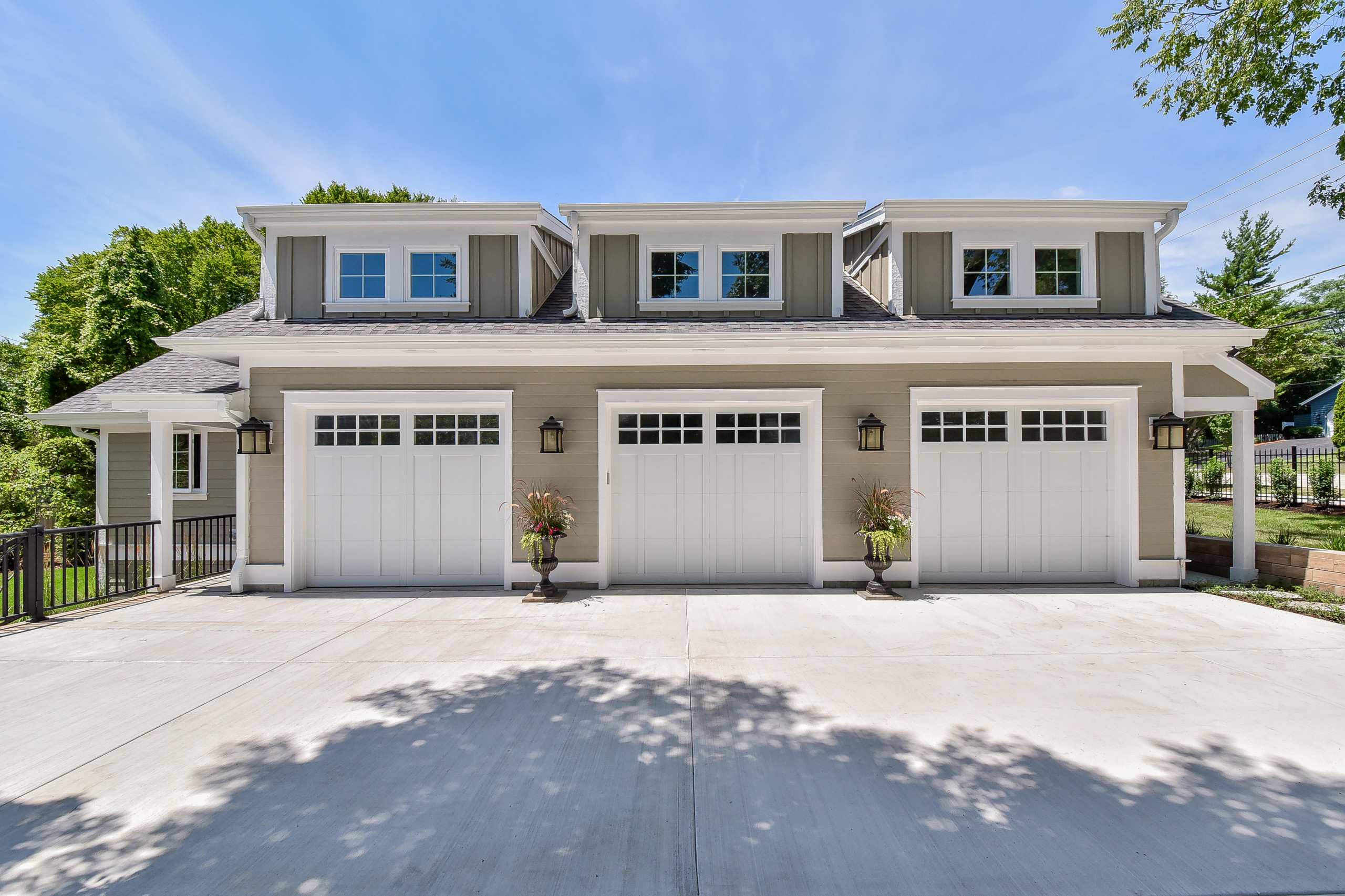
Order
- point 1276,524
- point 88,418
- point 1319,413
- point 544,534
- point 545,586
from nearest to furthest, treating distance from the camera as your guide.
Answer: point 544,534, point 545,586, point 88,418, point 1276,524, point 1319,413

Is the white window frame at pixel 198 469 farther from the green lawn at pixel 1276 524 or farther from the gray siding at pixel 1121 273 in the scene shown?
the green lawn at pixel 1276 524

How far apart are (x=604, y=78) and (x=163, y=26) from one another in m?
6.43

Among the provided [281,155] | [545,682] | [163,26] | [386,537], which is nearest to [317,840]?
[545,682]

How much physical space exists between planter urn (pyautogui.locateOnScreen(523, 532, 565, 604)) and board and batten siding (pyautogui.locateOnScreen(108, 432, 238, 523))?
7.47 metres

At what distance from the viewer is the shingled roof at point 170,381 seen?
760 centimetres

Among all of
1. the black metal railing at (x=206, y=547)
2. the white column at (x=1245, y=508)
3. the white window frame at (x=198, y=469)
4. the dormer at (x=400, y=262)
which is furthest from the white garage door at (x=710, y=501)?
the white window frame at (x=198, y=469)

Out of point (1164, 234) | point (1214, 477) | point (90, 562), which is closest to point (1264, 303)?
point (1214, 477)

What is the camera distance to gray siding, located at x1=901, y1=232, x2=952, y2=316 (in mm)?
7625

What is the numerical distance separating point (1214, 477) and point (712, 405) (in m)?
18.0

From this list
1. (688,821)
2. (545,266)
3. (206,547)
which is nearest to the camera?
(688,821)

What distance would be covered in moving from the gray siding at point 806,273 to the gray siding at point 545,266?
3.59 m

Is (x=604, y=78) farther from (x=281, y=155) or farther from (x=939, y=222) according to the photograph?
(x=281, y=155)

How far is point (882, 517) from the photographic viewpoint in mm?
6543

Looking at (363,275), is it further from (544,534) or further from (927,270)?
(927,270)
